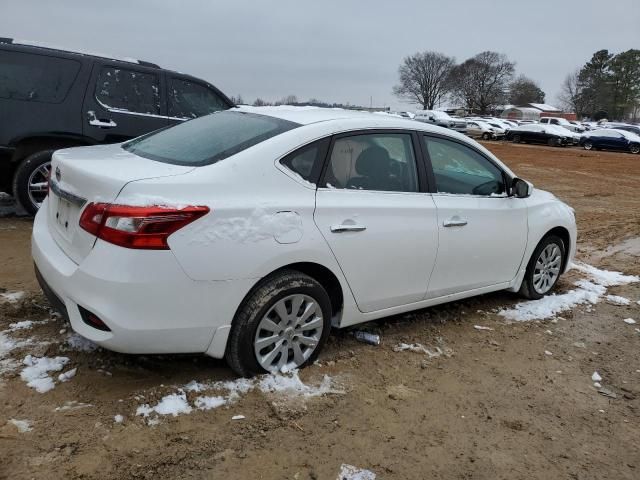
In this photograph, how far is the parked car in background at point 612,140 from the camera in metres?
32.5

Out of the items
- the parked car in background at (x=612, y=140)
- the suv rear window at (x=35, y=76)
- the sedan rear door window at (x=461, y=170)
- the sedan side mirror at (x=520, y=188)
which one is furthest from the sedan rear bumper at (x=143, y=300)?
the parked car in background at (x=612, y=140)

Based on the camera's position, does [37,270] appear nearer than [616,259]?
Yes

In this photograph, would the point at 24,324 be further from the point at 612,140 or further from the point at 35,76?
the point at 612,140

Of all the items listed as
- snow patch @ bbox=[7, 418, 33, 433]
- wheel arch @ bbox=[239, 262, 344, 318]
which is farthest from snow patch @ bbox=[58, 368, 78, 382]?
wheel arch @ bbox=[239, 262, 344, 318]

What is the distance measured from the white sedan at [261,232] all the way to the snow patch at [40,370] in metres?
0.38

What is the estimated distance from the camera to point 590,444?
3.11m

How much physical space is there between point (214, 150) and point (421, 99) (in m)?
104

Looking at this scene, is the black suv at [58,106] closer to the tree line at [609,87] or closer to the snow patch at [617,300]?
the snow patch at [617,300]

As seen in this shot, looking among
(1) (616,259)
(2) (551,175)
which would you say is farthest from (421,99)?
(1) (616,259)

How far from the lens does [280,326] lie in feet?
10.9

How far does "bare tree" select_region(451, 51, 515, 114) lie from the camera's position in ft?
313

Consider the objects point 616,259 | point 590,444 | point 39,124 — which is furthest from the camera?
point 616,259

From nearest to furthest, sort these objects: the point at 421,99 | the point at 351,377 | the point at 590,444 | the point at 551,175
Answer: the point at 590,444
the point at 351,377
the point at 551,175
the point at 421,99

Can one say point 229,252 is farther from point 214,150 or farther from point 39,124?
point 39,124
